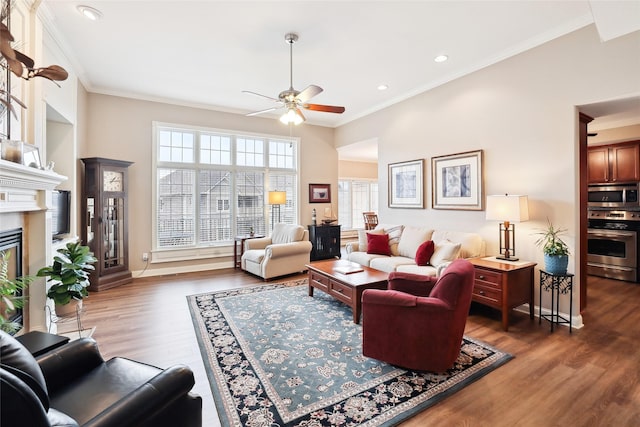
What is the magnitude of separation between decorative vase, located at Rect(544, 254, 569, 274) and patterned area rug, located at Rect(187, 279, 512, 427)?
1.16 metres

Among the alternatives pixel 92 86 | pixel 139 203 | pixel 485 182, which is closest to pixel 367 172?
pixel 485 182

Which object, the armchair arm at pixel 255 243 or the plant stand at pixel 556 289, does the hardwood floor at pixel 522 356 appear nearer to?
the plant stand at pixel 556 289

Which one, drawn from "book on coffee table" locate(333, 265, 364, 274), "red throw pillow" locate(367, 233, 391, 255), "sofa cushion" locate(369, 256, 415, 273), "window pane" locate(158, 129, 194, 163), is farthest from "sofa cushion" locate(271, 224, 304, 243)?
"window pane" locate(158, 129, 194, 163)

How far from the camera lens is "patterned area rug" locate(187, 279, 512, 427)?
6.04ft

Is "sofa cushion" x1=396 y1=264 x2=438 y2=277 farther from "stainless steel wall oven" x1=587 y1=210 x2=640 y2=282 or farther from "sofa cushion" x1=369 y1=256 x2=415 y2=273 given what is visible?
"stainless steel wall oven" x1=587 y1=210 x2=640 y2=282

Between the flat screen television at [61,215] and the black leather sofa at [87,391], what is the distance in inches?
102

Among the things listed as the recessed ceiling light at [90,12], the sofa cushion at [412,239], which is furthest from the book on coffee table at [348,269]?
the recessed ceiling light at [90,12]

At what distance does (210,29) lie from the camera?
3193 millimetres

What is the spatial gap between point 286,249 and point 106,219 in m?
2.84

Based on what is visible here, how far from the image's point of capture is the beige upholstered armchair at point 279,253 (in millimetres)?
4859

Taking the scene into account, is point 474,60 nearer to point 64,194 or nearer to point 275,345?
point 275,345

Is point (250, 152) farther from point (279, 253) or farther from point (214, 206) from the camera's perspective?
point (279, 253)

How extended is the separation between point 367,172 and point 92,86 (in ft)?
24.2

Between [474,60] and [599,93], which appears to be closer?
[599,93]
